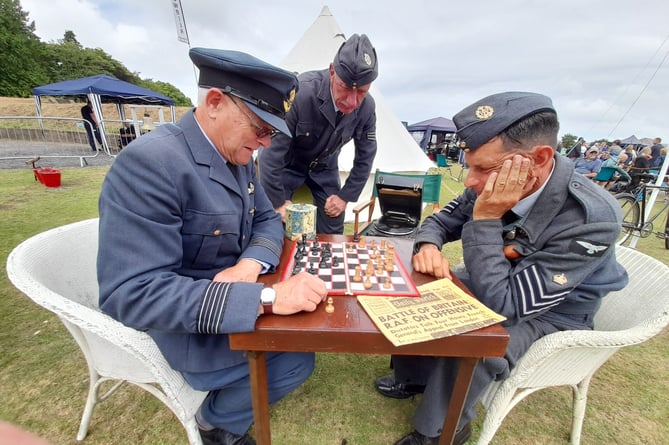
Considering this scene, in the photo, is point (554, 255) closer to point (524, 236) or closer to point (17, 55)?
point (524, 236)

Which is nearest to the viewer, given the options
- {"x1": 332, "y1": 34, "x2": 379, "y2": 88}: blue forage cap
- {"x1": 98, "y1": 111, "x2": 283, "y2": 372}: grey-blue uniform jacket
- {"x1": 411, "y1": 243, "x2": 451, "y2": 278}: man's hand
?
{"x1": 98, "y1": 111, "x2": 283, "y2": 372}: grey-blue uniform jacket

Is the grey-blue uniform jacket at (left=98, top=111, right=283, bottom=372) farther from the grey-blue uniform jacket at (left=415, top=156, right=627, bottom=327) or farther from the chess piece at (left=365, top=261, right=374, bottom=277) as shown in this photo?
the grey-blue uniform jacket at (left=415, top=156, right=627, bottom=327)

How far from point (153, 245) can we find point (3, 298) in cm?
296

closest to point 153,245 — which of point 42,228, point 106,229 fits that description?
point 106,229

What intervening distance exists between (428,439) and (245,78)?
1964mm

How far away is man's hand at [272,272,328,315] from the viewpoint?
110 cm

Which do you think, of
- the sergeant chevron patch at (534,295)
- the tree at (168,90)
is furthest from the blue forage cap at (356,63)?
the tree at (168,90)

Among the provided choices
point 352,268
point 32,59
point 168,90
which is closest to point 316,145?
point 352,268

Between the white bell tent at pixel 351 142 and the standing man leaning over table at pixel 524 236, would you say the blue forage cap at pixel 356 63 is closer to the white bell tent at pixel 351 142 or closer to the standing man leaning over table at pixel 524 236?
the standing man leaning over table at pixel 524 236

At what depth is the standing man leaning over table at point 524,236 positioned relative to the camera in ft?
4.05

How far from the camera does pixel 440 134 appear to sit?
25.6 metres

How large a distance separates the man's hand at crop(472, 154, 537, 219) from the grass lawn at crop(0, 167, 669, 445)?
1.44 meters

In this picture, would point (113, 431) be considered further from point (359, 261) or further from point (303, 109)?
point (303, 109)

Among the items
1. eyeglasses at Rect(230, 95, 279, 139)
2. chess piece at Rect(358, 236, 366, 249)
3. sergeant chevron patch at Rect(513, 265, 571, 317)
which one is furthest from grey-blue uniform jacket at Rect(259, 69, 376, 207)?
sergeant chevron patch at Rect(513, 265, 571, 317)
